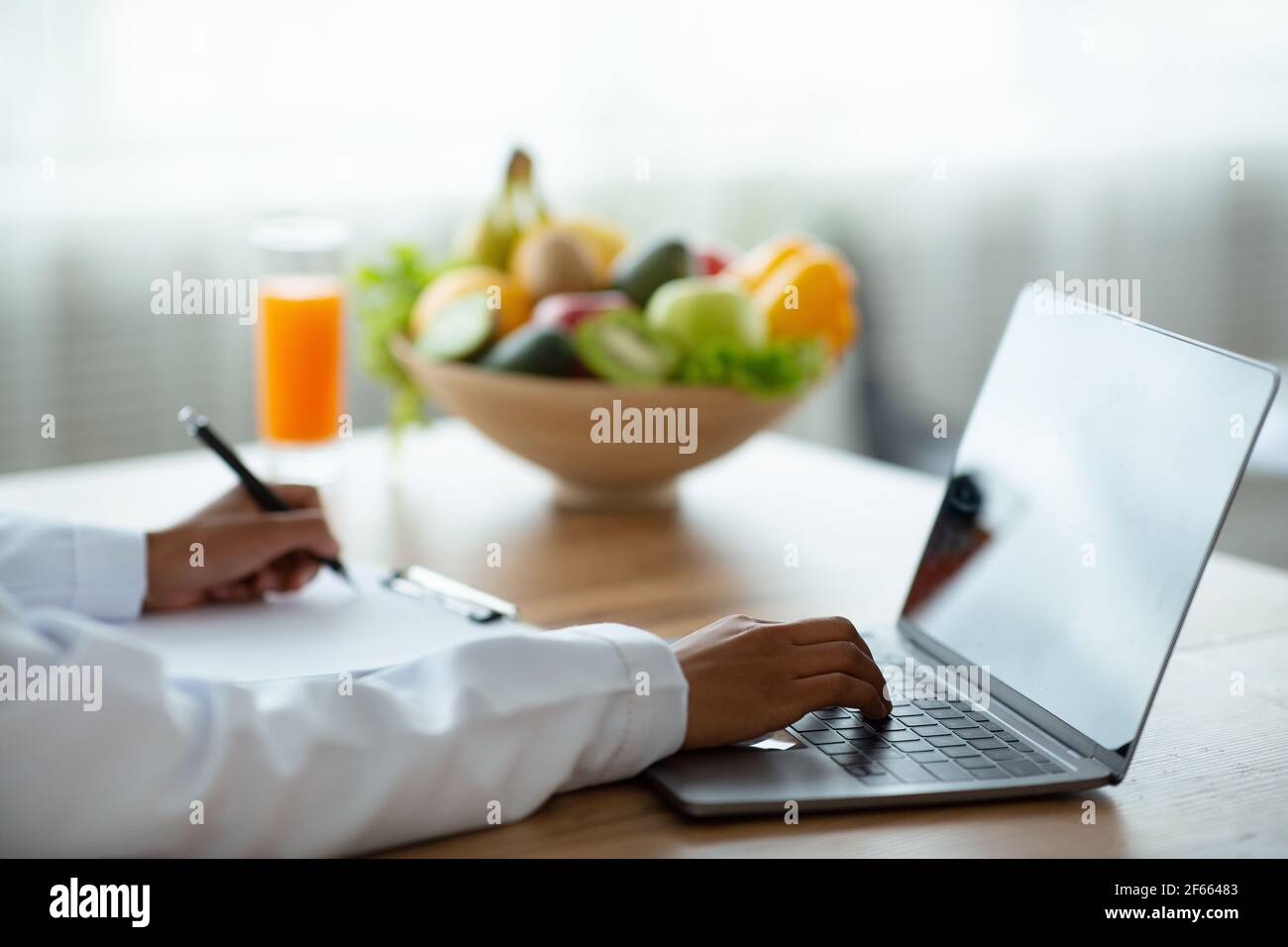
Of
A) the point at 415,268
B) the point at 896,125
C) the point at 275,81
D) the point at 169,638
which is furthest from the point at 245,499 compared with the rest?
the point at 896,125

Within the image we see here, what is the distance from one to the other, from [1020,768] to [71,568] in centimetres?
68

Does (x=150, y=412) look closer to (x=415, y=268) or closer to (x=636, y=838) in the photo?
(x=415, y=268)

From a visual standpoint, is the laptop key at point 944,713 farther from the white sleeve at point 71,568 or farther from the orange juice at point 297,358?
the orange juice at point 297,358

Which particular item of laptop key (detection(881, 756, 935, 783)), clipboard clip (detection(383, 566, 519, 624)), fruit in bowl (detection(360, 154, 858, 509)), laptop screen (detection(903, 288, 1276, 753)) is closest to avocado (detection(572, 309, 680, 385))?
fruit in bowl (detection(360, 154, 858, 509))

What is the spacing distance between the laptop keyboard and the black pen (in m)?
0.45

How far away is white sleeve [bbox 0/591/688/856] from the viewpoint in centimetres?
68

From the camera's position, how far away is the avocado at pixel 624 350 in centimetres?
133

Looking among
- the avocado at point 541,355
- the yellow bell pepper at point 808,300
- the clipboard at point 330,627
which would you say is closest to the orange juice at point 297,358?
the avocado at point 541,355

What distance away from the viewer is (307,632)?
1036mm

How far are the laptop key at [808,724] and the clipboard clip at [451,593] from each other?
0.29 meters

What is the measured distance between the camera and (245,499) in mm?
1185

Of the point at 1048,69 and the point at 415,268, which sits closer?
the point at 415,268

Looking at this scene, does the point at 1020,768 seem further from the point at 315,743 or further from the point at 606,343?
the point at 606,343
